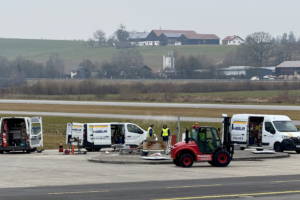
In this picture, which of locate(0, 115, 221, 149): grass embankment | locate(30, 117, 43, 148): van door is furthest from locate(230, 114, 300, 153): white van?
locate(30, 117, 43, 148): van door

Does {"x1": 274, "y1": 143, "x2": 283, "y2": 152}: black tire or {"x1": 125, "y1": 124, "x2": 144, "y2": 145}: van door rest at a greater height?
{"x1": 125, "y1": 124, "x2": 144, "y2": 145}: van door

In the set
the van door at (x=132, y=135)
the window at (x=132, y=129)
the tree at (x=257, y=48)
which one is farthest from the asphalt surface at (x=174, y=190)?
the tree at (x=257, y=48)

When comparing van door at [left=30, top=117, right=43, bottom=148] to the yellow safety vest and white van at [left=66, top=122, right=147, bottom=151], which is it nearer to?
white van at [left=66, top=122, right=147, bottom=151]

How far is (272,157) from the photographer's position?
31.0m

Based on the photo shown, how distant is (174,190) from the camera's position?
17.9 m

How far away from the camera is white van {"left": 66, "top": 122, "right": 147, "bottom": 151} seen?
1455 inches

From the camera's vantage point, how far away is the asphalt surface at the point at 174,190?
16.4 metres

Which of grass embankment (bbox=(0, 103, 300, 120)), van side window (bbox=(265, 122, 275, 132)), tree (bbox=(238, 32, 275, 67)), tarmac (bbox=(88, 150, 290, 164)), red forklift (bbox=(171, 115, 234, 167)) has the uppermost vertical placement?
tree (bbox=(238, 32, 275, 67))

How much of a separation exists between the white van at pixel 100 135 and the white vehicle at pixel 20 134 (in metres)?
2.32

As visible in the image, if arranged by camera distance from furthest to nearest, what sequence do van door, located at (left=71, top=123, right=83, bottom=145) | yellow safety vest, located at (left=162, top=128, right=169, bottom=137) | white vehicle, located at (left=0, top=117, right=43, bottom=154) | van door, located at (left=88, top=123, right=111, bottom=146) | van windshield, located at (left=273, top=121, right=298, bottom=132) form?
van door, located at (left=88, top=123, right=111, bottom=146) < van door, located at (left=71, top=123, right=83, bottom=145) < yellow safety vest, located at (left=162, top=128, right=169, bottom=137) < white vehicle, located at (left=0, top=117, right=43, bottom=154) < van windshield, located at (left=273, top=121, right=298, bottom=132)

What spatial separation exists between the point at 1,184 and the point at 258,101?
6364 cm

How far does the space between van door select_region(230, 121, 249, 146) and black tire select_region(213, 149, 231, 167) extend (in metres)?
9.77

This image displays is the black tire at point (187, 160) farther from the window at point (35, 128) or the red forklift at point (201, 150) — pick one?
the window at point (35, 128)

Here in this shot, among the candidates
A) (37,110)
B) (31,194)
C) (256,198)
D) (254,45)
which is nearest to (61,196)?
(31,194)
